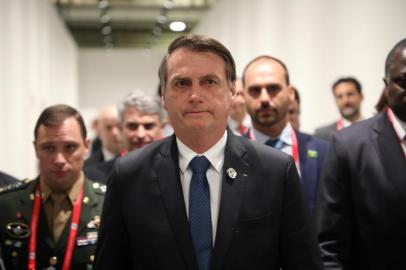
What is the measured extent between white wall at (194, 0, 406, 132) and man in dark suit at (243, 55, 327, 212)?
2.49 metres

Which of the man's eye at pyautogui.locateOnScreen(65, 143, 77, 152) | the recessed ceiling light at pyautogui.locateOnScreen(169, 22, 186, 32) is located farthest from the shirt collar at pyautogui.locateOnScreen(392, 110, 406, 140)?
the recessed ceiling light at pyautogui.locateOnScreen(169, 22, 186, 32)

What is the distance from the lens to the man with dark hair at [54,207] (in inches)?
114

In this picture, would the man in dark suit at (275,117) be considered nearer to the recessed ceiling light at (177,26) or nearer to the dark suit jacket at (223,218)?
the dark suit jacket at (223,218)

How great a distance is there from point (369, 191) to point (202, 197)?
893mm

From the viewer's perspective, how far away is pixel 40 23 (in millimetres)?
9758

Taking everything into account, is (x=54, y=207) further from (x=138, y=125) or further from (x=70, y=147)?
(x=138, y=125)

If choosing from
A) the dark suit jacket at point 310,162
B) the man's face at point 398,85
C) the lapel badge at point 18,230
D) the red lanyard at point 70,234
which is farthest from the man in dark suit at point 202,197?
the dark suit jacket at point 310,162

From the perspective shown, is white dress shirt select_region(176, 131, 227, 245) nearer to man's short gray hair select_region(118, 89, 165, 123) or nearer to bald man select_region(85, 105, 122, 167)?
man's short gray hair select_region(118, 89, 165, 123)

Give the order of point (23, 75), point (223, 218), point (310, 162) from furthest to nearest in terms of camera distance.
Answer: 1. point (23, 75)
2. point (310, 162)
3. point (223, 218)

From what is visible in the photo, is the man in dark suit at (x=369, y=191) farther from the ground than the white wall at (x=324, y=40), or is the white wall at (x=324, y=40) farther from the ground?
the white wall at (x=324, y=40)

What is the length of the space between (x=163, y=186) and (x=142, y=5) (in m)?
10.7

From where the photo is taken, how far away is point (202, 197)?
203 cm

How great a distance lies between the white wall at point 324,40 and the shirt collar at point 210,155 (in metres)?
4.12

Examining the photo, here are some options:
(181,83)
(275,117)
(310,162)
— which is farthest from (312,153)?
(181,83)
